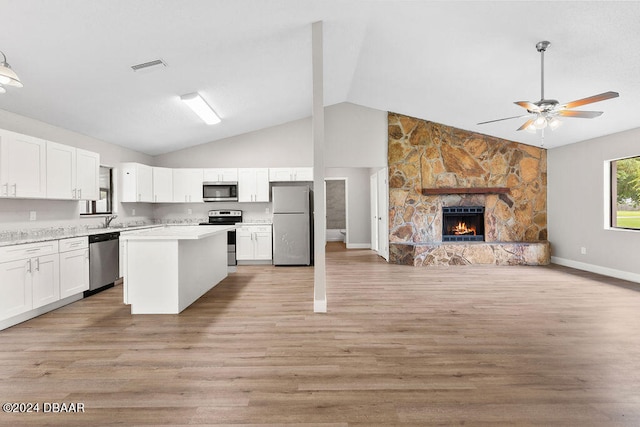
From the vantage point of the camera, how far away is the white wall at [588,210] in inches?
209

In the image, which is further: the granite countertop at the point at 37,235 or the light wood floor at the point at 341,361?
the granite countertop at the point at 37,235

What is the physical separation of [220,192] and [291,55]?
352 centimetres

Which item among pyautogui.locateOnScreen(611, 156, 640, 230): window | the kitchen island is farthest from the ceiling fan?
the kitchen island

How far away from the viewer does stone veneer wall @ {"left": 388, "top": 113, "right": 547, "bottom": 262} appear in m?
7.27

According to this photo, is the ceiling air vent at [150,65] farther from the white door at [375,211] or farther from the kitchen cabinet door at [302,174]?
the white door at [375,211]

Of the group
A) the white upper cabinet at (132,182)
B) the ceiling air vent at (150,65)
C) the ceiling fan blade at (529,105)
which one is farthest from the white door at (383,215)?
the white upper cabinet at (132,182)

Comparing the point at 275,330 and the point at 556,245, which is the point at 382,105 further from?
the point at 275,330

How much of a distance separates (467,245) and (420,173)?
183 centimetres

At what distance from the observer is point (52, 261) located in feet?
12.5

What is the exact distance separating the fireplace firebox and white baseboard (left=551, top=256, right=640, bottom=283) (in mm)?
1507

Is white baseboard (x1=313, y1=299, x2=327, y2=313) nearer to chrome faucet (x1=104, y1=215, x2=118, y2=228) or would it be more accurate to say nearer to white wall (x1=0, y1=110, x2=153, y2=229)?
white wall (x1=0, y1=110, x2=153, y2=229)

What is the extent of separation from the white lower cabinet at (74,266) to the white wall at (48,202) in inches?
24.5

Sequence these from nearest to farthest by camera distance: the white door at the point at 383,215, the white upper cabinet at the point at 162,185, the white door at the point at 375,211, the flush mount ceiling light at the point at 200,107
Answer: the flush mount ceiling light at the point at 200,107 < the white upper cabinet at the point at 162,185 < the white door at the point at 383,215 < the white door at the point at 375,211

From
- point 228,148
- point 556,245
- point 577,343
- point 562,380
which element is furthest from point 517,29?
point 228,148
